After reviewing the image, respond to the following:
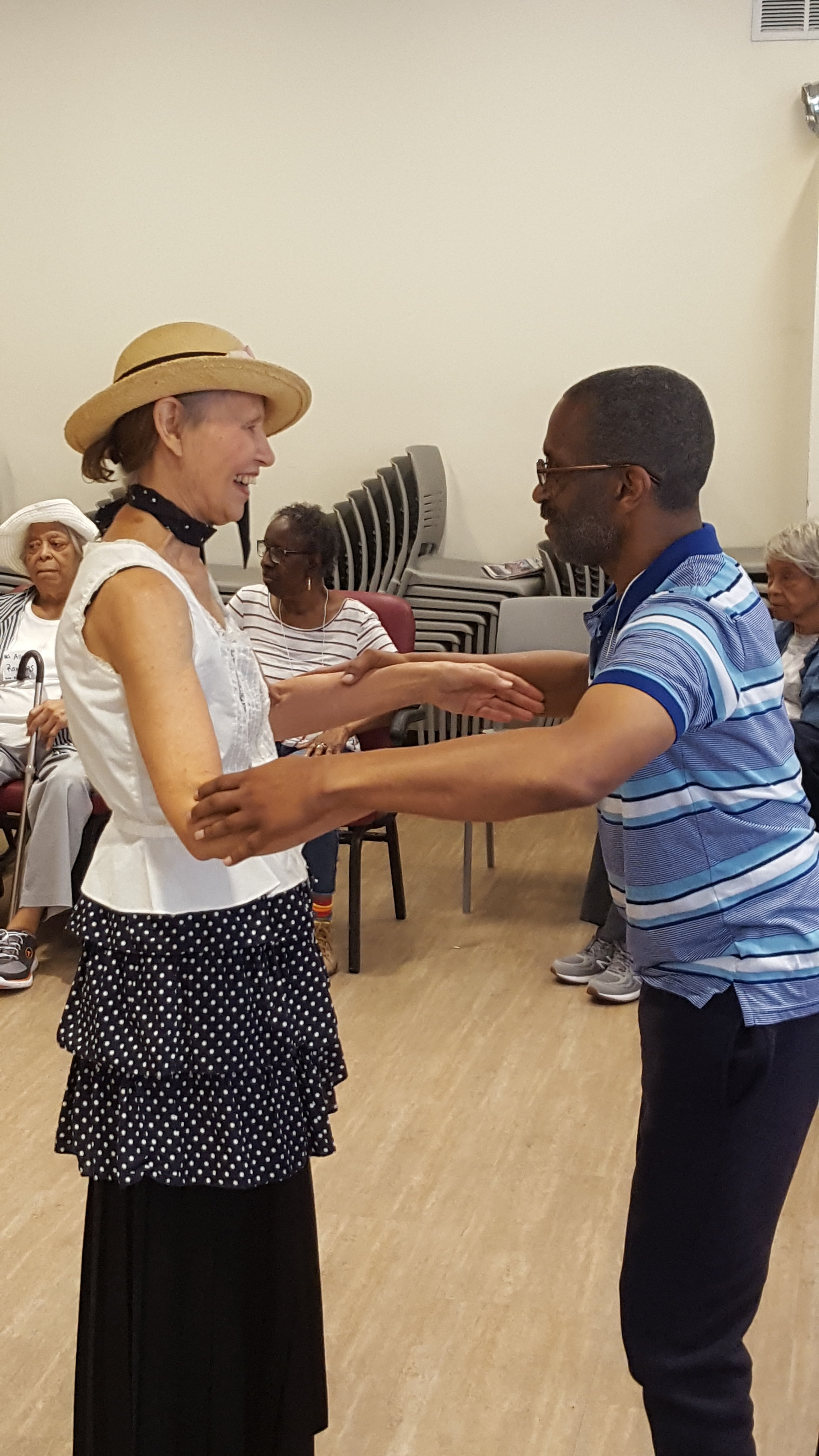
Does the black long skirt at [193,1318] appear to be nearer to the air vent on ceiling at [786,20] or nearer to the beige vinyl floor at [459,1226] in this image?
the beige vinyl floor at [459,1226]

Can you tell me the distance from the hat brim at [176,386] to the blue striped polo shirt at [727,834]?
20.4 inches

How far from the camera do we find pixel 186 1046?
163 cm

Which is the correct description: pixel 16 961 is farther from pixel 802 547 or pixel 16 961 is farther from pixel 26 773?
pixel 802 547

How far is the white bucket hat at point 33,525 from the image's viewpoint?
13.9ft

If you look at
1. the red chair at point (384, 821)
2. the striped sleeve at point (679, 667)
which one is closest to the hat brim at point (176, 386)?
the striped sleeve at point (679, 667)

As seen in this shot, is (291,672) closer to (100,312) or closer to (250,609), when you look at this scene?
(250,609)

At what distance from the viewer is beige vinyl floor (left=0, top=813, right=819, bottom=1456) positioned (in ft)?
6.92

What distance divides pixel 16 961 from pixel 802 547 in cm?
243

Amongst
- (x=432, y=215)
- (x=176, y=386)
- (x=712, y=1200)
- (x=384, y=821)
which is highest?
(x=432, y=215)

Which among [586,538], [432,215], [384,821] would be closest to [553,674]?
[586,538]

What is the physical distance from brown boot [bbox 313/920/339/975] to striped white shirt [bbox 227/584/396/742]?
2.51 feet

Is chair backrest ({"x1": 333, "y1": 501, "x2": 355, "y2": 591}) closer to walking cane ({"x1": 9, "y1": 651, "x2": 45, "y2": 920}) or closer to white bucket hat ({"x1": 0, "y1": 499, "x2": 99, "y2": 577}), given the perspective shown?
white bucket hat ({"x1": 0, "y1": 499, "x2": 99, "y2": 577})

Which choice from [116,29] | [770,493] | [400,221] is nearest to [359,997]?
[770,493]

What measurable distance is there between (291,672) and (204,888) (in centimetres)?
264
